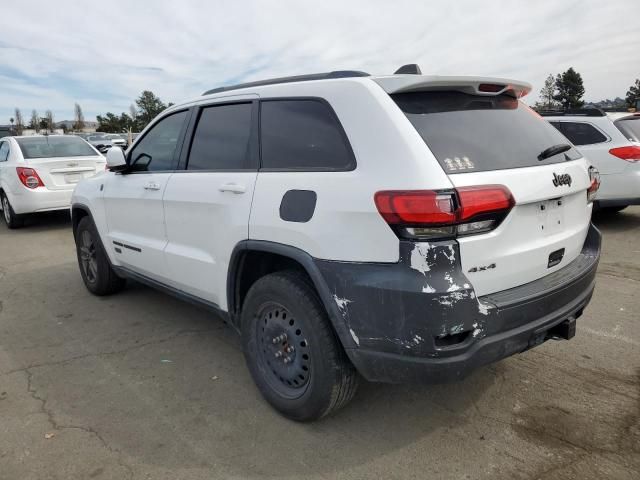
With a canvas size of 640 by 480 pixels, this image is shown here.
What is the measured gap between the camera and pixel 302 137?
8.92 ft

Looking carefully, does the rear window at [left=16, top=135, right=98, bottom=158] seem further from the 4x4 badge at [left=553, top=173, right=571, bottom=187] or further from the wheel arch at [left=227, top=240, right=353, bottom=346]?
the 4x4 badge at [left=553, top=173, right=571, bottom=187]

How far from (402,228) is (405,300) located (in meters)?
0.31

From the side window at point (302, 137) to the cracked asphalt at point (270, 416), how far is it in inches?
56.7

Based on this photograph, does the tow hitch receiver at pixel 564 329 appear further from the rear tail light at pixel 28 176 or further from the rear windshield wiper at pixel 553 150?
the rear tail light at pixel 28 176

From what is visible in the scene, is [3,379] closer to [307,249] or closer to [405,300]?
[307,249]

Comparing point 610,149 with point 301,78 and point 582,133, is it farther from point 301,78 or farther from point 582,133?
point 301,78

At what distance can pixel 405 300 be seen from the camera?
7.01 feet

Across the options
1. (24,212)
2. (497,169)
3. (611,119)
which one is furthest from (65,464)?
(611,119)

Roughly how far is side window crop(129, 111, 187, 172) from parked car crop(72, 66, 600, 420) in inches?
17.1

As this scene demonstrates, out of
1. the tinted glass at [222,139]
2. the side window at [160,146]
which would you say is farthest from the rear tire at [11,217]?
the tinted glass at [222,139]

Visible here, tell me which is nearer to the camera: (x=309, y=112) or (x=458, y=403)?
(x=309, y=112)

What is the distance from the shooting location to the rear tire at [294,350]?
8.20ft

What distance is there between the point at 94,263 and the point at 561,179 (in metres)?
4.29

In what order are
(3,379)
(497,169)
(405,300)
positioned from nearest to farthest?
(405,300), (497,169), (3,379)
